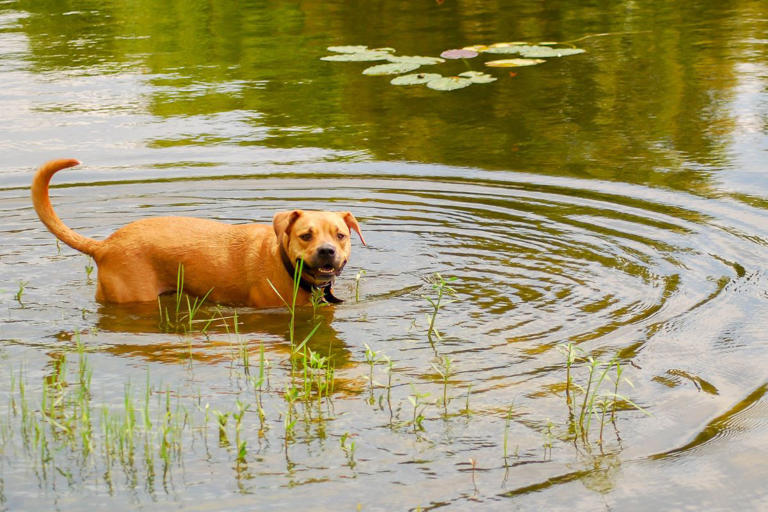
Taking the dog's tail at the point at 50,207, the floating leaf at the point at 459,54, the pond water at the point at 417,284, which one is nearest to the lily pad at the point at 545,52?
the pond water at the point at 417,284

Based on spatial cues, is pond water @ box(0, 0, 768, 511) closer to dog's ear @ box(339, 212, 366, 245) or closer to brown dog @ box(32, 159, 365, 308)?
brown dog @ box(32, 159, 365, 308)

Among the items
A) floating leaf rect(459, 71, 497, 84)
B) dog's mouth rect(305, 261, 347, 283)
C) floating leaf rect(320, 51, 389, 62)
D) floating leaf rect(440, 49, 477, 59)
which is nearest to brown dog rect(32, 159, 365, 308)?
dog's mouth rect(305, 261, 347, 283)

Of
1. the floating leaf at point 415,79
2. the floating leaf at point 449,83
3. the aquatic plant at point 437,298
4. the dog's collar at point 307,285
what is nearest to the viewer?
the aquatic plant at point 437,298

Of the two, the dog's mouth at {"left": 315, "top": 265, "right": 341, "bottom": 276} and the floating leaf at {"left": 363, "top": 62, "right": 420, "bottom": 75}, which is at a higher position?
the floating leaf at {"left": 363, "top": 62, "right": 420, "bottom": 75}

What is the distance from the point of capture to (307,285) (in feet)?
23.6

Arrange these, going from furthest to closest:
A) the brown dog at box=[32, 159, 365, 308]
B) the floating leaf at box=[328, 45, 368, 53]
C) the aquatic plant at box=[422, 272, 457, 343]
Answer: the floating leaf at box=[328, 45, 368, 53], the brown dog at box=[32, 159, 365, 308], the aquatic plant at box=[422, 272, 457, 343]

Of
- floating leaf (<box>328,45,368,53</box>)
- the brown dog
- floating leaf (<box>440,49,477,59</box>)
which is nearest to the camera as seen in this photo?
the brown dog

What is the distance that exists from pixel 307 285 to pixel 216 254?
0.66 meters

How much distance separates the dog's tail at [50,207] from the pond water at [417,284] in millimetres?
427

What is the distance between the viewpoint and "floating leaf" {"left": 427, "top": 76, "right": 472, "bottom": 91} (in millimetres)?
12320

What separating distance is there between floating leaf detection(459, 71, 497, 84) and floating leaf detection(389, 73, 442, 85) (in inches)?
12.8

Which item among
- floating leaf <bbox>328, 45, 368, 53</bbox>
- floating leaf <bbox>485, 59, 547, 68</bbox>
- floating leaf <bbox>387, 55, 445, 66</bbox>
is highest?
floating leaf <bbox>328, 45, 368, 53</bbox>

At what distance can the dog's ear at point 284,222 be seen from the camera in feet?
23.0

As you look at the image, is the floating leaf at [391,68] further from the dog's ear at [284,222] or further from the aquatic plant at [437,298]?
the dog's ear at [284,222]
